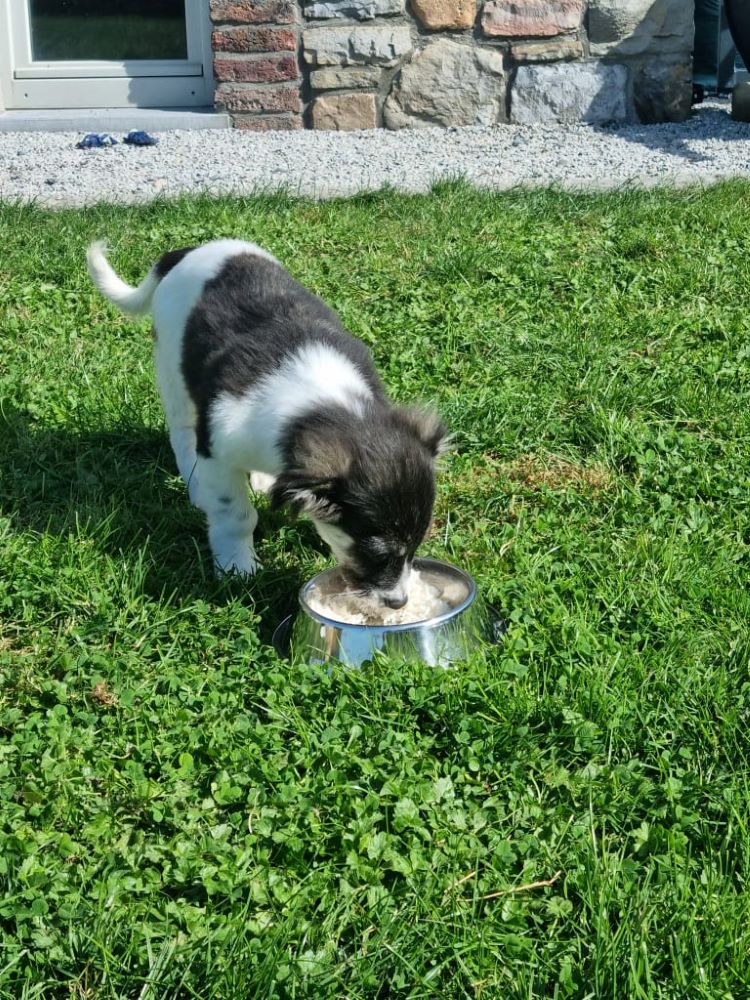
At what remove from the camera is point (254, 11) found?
9.72 metres

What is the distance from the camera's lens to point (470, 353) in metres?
6.05

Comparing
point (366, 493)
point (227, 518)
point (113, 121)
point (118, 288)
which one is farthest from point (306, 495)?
point (113, 121)

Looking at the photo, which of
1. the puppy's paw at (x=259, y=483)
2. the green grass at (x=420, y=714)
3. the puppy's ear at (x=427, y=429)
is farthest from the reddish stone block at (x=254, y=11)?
the puppy's ear at (x=427, y=429)

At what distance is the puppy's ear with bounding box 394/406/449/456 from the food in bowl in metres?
0.44

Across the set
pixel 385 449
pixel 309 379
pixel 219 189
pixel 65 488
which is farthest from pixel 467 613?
pixel 219 189

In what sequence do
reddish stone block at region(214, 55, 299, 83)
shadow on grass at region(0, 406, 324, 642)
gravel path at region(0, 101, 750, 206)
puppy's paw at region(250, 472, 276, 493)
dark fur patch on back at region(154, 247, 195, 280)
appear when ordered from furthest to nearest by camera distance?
1. reddish stone block at region(214, 55, 299, 83)
2. gravel path at region(0, 101, 750, 206)
3. dark fur patch on back at region(154, 247, 195, 280)
4. puppy's paw at region(250, 472, 276, 493)
5. shadow on grass at region(0, 406, 324, 642)

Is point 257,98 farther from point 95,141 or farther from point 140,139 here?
point 95,141

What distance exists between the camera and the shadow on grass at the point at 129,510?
421 centimetres

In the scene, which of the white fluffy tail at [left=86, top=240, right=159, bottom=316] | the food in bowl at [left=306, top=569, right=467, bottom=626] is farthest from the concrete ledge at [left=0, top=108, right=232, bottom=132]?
the food in bowl at [left=306, top=569, right=467, bottom=626]

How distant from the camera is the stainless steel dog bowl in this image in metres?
3.58

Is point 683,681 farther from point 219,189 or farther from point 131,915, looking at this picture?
point 219,189

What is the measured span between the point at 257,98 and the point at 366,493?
738 cm

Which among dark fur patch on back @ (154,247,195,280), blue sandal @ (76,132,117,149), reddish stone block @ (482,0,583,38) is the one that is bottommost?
dark fur patch on back @ (154,247,195,280)

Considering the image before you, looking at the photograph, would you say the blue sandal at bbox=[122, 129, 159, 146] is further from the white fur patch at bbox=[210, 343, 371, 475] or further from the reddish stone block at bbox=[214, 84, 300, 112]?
the white fur patch at bbox=[210, 343, 371, 475]
